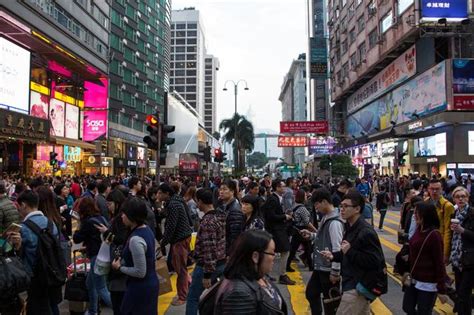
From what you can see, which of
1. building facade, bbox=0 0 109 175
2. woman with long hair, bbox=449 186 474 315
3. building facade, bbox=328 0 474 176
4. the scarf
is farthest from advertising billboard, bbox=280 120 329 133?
woman with long hair, bbox=449 186 474 315

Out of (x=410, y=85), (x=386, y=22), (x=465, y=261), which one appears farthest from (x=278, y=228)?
(x=386, y=22)

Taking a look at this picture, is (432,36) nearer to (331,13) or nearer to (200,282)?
(200,282)

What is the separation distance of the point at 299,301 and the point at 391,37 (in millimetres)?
34509

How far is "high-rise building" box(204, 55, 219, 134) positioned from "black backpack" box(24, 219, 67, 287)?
179 meters

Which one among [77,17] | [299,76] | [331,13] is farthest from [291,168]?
[299,76]

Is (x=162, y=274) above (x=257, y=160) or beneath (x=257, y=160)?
beneath

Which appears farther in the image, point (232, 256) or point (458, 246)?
point (458, 246)

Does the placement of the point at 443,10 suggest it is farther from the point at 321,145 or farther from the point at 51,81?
the point at 51,81

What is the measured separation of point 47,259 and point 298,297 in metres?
4.31

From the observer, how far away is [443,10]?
30.2 metres

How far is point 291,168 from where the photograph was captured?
204 feet

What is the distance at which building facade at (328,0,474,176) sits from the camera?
95.2 ft

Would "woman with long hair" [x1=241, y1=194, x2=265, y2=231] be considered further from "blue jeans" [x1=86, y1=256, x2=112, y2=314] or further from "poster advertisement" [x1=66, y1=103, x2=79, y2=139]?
"poster advertisement" [x1=66, y1=103, x2=79, y2=139]

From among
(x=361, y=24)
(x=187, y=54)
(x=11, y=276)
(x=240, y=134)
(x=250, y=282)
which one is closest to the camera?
(x=250, y=282)
